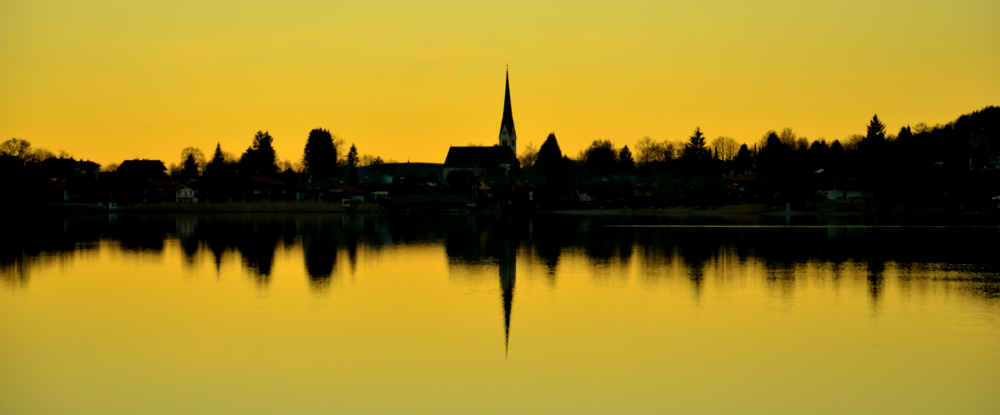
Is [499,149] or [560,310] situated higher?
[499,149]

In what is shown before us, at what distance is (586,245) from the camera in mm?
46656

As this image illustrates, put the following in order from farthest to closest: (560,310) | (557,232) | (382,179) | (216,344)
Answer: (382,179), (557,232), (560,310), (216,344)

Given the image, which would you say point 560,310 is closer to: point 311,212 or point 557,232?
point 557,232

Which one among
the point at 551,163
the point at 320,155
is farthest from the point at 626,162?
the point at 320,155

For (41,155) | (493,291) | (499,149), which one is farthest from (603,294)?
(499,149)

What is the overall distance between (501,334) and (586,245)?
2686cm

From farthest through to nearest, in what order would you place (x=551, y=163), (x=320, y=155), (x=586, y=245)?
(x=320, y=155) < (x=551, y=163) < (x=586, y=245)

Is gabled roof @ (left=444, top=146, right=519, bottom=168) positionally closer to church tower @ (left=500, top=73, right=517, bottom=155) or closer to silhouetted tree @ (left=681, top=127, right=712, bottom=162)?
church tower @ (left=500, top=73, right=517, bottom=155)

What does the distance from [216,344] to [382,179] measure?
16894 cm

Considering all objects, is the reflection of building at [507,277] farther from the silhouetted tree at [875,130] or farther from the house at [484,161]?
the house at [484,161]

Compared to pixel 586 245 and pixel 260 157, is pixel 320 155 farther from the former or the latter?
pixel 586 245

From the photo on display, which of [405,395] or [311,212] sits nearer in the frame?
Result: [405,395]

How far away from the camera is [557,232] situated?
60406 mm

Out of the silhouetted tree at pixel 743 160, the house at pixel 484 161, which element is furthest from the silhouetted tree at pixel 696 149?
the house at pixel 484 161
